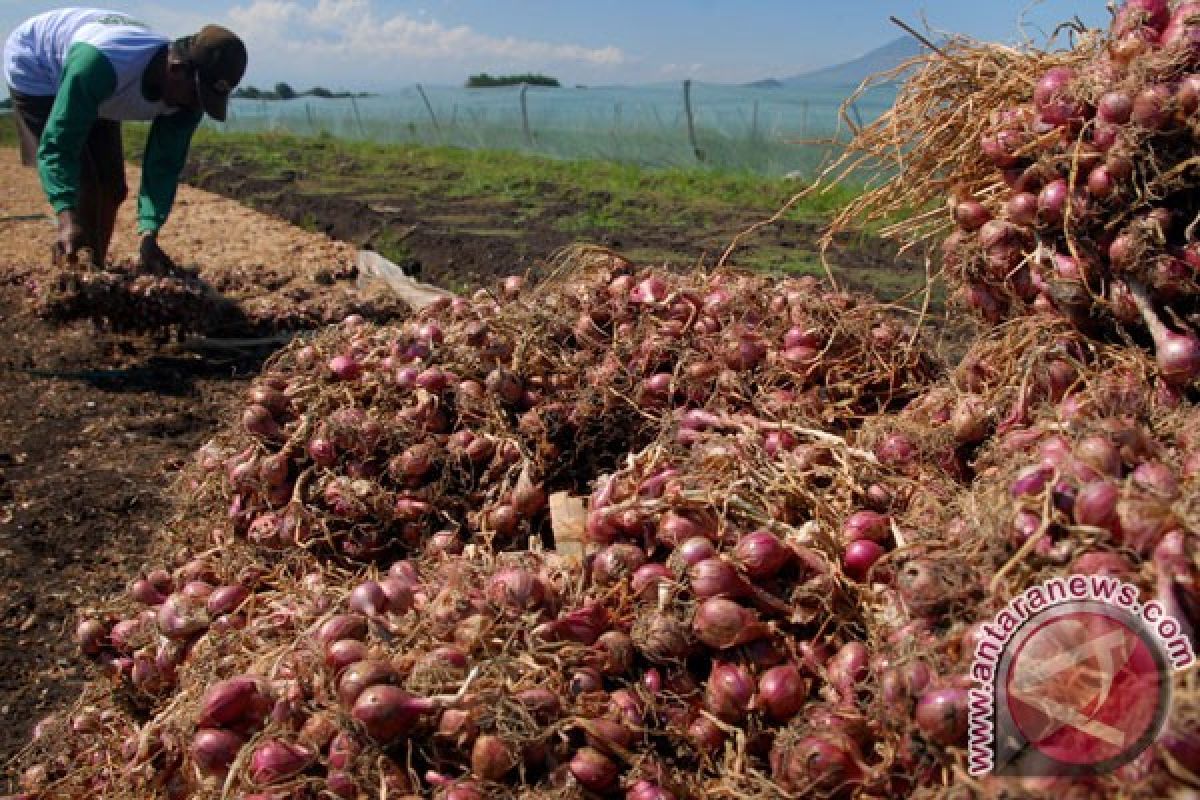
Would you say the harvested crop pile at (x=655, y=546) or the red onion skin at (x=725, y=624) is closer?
the harvested crop pile at (x=655, y=546)

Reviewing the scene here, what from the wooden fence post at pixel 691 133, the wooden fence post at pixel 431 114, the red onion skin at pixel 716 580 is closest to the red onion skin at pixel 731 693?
the red onion skin at pixel 716 580

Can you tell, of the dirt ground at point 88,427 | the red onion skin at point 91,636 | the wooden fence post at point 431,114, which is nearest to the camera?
the red onion skin at point 91,636

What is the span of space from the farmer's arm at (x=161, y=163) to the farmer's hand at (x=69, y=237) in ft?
1.83

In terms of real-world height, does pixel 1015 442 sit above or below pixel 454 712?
above

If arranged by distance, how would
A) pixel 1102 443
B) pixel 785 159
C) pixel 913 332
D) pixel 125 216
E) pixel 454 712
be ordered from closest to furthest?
pixel 1102 443, pixel 454 712, pixel 913 332, pixel 125 216, pixel 785 159

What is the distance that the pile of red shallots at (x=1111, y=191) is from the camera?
6.19 feet

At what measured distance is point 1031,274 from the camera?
2111 millimetres

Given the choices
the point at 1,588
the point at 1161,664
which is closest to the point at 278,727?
the point at 1161,664

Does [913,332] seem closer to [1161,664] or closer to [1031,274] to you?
[1031,274]

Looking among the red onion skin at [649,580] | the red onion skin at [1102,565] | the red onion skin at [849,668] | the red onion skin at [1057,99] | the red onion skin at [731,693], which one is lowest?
the red onion skin at [731,693]

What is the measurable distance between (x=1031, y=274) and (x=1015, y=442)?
20.9 inches

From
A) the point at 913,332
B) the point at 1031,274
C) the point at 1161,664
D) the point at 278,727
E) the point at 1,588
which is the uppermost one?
the point at 1031,274

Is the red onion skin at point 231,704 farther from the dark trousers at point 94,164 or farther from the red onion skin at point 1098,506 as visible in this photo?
the dark trousers at point 94,164

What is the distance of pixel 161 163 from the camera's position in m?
6.49
